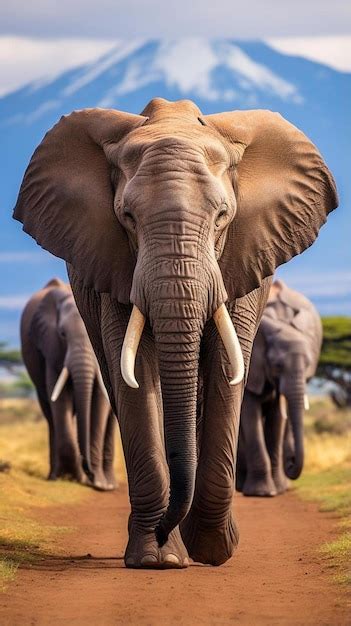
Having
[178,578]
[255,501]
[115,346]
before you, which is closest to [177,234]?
[115,346]

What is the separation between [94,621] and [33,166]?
3.88 metres

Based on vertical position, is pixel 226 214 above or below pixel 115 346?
above

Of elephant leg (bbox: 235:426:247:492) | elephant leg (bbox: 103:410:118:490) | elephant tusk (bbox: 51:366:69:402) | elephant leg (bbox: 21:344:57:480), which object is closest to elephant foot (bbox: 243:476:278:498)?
elephant leg (bbox: 235:426:247:492)

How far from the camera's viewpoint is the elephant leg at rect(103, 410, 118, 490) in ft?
62.8

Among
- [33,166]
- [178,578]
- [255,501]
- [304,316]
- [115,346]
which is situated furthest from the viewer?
[304,316]

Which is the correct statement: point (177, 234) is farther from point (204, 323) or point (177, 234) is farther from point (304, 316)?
point (304, 316)

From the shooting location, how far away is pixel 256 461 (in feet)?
59.2

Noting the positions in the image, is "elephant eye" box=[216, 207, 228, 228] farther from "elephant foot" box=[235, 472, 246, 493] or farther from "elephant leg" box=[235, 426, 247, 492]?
"elephant foot" box=[235, 472, 246, 493]

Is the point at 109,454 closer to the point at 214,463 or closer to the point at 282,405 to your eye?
the point at 282,405

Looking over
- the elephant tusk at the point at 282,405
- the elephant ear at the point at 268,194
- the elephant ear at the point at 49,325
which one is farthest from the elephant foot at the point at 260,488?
the elephant ear at the point at 268,194

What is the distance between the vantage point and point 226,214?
953 cm

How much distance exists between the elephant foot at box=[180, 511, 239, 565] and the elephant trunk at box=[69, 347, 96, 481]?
766 cm

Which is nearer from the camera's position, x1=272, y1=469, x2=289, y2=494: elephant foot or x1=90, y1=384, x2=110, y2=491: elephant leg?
x1=272, y1=469, x2=289, y2=494: elephant foot

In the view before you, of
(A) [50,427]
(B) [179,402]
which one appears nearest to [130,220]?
(B) [179,402]
